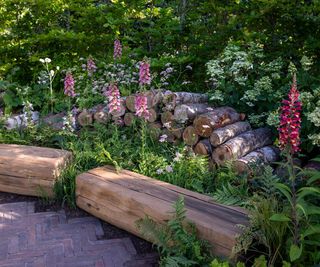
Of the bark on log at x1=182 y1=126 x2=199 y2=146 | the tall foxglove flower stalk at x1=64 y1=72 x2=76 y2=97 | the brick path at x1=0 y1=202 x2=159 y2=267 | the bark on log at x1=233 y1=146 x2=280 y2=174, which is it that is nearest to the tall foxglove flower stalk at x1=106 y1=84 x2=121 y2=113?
the bark on log at x1=182 y1=126 x2=199 y2=146

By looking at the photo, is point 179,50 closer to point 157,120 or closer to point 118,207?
point 157,120

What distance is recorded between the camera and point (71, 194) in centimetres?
419

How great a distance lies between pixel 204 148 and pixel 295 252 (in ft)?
6.05

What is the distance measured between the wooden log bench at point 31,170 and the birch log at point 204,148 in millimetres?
1345

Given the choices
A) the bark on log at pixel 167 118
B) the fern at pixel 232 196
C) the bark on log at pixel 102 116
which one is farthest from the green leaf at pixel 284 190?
the bark on log at pixel 102 116

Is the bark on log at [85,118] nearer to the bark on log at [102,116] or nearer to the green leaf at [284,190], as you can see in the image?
the bark on log at [102,116]

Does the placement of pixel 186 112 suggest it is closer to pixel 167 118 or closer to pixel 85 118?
pixel 167 118

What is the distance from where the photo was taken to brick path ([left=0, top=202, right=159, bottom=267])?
10.9 ft

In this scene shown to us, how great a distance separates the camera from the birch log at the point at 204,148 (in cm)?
424

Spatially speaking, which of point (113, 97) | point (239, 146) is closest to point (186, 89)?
point (113, 97)

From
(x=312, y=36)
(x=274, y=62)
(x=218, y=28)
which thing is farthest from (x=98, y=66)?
(x=312, y=36)

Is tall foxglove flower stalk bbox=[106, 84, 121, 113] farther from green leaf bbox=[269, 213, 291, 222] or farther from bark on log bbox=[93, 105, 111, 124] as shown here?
green leaf bbox=[269, 213, 291, 222]

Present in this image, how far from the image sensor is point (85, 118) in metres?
5.04

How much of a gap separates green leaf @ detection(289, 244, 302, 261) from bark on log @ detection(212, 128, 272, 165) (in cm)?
155
